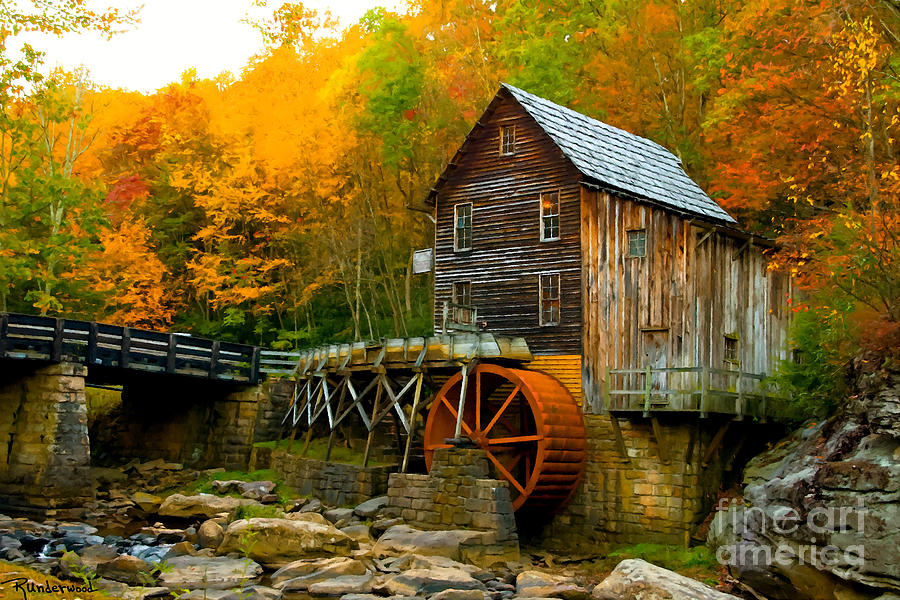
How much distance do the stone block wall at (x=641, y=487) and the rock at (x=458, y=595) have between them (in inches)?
218

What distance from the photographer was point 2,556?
1681 centimetres

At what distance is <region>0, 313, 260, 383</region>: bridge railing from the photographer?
76.8ft

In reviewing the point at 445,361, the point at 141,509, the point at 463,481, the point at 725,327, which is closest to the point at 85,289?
the point at 141,509

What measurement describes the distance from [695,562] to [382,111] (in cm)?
1658

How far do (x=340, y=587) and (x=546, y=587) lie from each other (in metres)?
3.13

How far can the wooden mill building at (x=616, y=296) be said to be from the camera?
1939 cm

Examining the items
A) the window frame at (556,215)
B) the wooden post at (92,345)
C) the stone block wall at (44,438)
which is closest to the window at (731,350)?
the window frame at (556,215)

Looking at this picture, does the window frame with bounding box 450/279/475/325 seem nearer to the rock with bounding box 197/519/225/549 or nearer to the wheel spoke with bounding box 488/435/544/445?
the wheel spoke with bounding box 488/435/544/445

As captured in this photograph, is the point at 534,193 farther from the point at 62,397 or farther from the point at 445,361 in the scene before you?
the point at 62,397

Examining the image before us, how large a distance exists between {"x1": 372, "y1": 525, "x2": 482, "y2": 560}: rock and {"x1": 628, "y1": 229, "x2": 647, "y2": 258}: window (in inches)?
266

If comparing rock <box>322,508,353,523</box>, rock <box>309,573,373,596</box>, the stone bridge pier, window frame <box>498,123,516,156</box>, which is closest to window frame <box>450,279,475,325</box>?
window frame <box>498,123,516,156</box>

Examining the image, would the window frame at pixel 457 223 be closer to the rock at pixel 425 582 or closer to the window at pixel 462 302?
the window at pixel 462 302

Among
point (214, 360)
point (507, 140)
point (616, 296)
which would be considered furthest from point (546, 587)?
point (214, 360)

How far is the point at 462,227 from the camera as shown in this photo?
23.6m
